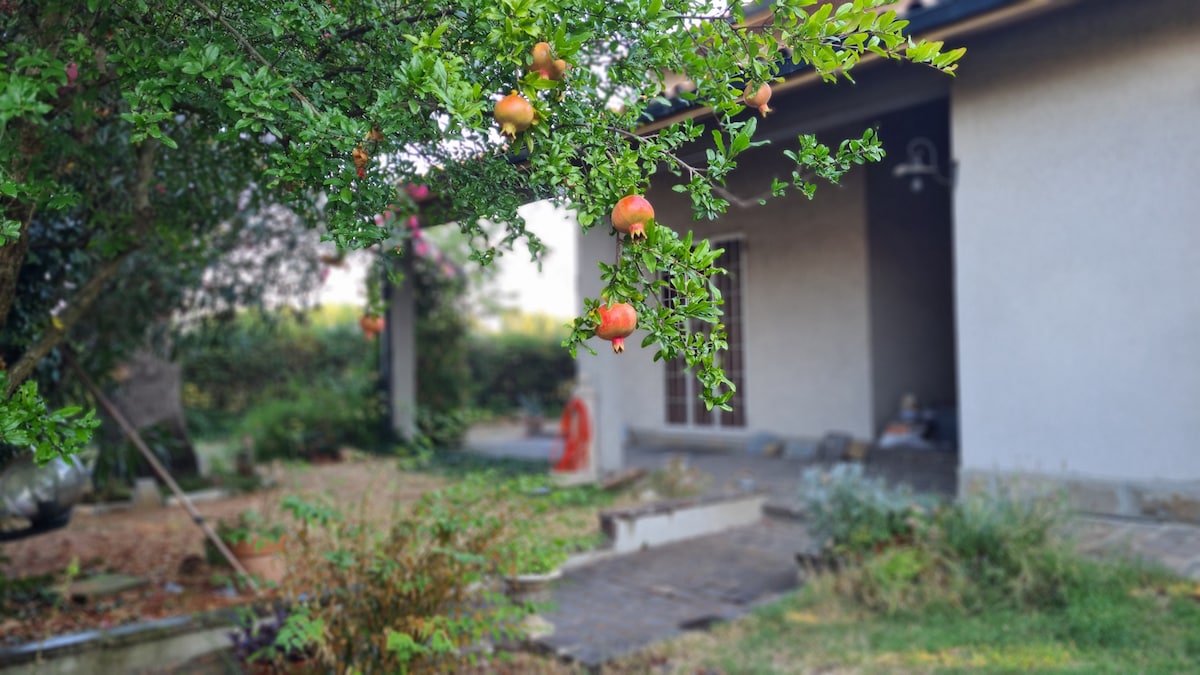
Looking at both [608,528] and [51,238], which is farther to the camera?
[608,528]

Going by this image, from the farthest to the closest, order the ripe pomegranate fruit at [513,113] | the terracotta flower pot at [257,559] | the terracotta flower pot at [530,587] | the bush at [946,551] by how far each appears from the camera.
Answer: the terracotta flower pot at [257,559]
the bush at [946,551]
the terracotta flower pot at [530,587]
the ripe pomegranate fruit at [513,113]

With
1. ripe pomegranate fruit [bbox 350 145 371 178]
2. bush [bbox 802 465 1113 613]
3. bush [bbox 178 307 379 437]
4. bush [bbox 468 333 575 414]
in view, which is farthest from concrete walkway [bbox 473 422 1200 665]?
bush [bbox 468 333 575 414]

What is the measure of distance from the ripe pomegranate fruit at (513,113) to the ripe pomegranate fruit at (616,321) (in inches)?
15.2

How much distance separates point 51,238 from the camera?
3352 millimetres

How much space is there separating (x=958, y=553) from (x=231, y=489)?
672 cm

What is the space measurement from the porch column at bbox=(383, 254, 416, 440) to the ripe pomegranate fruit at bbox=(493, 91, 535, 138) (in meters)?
9.76

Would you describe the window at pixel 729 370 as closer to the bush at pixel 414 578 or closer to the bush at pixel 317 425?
the bush at pixel 317 425

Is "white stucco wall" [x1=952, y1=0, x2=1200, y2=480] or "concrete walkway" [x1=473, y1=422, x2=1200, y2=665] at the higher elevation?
"white stucco wall" [x1=952, y1=0, x2=1200, y2=480]

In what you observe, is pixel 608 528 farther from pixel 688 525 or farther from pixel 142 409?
pixel 142 409

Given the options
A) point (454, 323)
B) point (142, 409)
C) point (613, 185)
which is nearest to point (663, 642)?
point (613, 185)

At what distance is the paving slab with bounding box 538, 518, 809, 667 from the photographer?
400 centimetres

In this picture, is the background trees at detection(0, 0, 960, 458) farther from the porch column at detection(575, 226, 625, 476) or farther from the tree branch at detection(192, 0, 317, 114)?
the porch column at detection(575, 226, 625, 476)

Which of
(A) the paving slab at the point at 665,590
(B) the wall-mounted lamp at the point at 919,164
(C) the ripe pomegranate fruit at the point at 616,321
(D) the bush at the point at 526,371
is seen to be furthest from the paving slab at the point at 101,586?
(D) the bush at the point at 526,371

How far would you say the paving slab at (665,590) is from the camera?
400 cm
